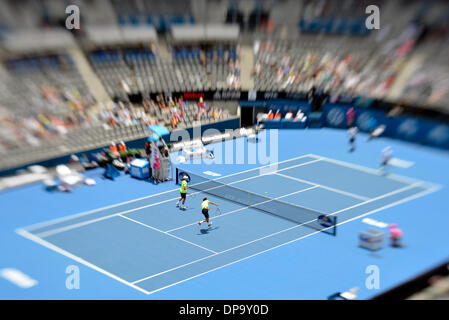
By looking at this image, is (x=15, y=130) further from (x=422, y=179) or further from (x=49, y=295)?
(x=422, y=179)

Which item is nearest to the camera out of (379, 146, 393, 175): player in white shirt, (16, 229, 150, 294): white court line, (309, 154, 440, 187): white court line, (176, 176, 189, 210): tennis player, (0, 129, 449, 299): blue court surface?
(0, 129, 449, 299): blue court surface

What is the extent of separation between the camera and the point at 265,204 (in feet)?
104

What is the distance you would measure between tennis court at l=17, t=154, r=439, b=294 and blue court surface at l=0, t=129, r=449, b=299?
0.06 metres

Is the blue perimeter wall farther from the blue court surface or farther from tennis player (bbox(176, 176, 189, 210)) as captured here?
tennis player (bbox(176, 176, 189, 210))

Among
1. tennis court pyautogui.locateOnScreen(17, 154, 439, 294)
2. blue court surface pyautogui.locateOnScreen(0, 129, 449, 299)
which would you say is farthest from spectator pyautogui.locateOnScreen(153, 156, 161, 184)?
tennis court pyautogui.locateOnScreen(17, 154, 439, 294)

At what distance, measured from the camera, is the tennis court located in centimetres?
2505

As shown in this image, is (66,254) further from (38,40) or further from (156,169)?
A: (38,40)

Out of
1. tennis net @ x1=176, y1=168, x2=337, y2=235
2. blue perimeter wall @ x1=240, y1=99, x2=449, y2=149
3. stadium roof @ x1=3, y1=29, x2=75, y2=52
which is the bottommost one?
tennis net @ x1=176, y1=168, x2=337, y2=235

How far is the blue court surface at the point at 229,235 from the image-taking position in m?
23.3

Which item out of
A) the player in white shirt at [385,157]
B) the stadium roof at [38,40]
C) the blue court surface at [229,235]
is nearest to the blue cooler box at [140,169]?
the blue court surface at [229,235]

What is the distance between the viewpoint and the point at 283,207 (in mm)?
30859

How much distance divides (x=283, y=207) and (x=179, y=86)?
68.9 ft

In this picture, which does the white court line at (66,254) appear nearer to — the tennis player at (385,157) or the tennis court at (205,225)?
the tennis court at (205,225)
